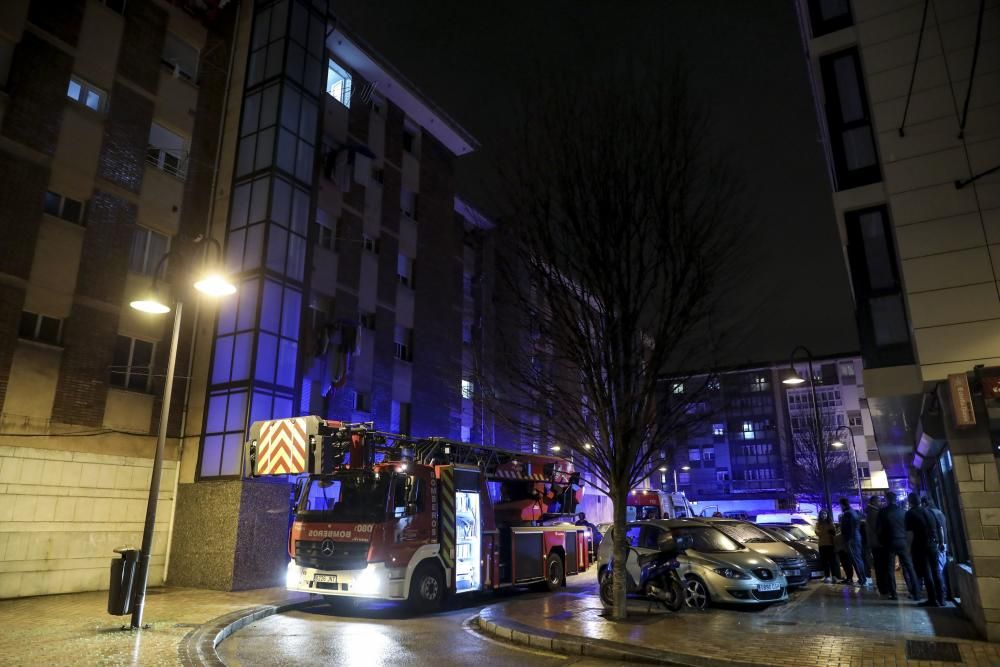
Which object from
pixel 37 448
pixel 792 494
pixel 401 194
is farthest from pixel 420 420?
pixel 792 494

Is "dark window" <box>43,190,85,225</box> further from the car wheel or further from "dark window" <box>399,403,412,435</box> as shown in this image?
the car wheel

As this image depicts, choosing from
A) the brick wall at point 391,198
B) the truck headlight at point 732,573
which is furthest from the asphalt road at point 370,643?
the brick wall at point 391,198

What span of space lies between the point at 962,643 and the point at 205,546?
15.0 metres

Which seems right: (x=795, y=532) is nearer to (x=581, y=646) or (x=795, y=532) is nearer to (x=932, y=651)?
(x=932, y=651)

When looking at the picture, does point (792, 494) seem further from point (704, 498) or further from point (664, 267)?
point (664, 267)

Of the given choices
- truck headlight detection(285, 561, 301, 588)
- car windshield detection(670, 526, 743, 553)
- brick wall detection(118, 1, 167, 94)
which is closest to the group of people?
car windshield detection(670, 526, 743, 553)

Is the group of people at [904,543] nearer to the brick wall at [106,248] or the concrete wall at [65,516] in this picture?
the concrete wall at [65,516]

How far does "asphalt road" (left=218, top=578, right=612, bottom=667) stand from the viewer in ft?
27.6

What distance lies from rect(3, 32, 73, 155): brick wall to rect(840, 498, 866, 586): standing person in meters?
20.4

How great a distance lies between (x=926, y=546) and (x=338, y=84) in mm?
22189

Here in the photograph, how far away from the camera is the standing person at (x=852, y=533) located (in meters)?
15.4

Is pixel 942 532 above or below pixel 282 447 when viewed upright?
below

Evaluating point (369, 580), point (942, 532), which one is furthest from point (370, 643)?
point (942, 532)

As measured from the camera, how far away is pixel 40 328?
562 inches
